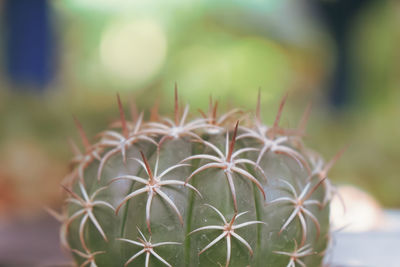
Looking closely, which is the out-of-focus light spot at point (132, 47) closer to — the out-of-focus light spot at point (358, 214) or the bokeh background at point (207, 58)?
the bokeh background at point (207, 58)

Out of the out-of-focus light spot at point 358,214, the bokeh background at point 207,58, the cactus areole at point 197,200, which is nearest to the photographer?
the cactus areole at point 197,200

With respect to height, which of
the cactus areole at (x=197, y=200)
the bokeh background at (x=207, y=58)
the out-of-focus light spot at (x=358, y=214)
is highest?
the bokeh background at (x=207, y=58)

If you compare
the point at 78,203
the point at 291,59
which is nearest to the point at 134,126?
the point at 78,203

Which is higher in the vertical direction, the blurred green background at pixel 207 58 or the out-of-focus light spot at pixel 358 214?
the blurred green background at pixel 207 58

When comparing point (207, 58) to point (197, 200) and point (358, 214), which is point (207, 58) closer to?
point (358, 214)

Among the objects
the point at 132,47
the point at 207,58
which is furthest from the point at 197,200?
the point at 132,47

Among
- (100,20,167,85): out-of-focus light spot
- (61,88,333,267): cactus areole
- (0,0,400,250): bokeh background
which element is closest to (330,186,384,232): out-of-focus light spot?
(61,88,333,267): cactus areole

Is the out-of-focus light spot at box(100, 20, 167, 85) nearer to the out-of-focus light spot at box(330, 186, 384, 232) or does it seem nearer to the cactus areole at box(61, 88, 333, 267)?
the out-of-focus light spot at box(330, 186, 384, 232)

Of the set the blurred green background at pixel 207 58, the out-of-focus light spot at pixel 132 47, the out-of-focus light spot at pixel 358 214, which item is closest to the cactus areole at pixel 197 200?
the out-of-focus light spot at pixel 358 214
